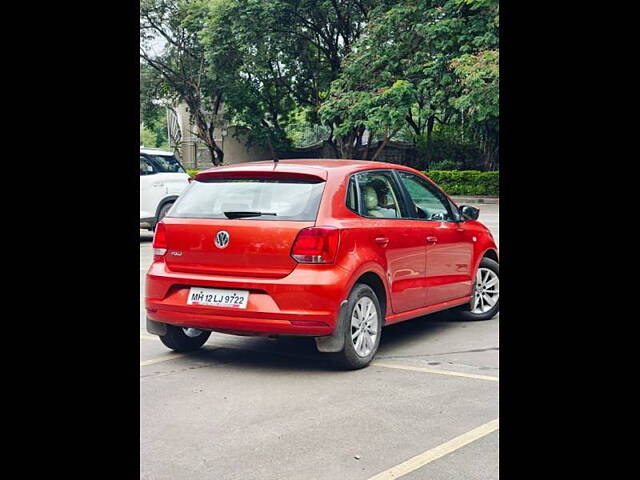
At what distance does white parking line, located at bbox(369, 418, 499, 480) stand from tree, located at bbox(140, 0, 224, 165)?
34858 millimetres

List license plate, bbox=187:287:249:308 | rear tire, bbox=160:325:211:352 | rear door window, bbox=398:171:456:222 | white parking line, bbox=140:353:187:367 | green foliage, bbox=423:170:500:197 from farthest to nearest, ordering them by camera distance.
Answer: green foliage, bbox=423:170:500:197
rear door window, bbox=398:171:456:222
rear tire, bbox=160:325:211:352
white parking line, bbox=140:353:187:367
license plate, bbox=187:287:249:308

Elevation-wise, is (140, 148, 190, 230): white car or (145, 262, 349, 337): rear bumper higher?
(140, 148, 190, 230): white car

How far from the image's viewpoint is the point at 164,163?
16.3 meters

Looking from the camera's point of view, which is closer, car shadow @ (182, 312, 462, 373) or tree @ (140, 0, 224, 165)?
car shadow @ (182, 312, 462, 373)

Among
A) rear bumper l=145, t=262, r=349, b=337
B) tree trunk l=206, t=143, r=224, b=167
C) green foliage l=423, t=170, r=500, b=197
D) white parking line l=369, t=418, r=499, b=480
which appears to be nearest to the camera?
white parking line l=369, t=418, r=499, b=480

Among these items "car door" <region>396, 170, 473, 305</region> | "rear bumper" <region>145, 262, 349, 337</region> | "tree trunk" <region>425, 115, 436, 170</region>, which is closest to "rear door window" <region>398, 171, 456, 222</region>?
"car door" <region>396, 170, 473, 305</region>

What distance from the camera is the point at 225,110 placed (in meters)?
42.7

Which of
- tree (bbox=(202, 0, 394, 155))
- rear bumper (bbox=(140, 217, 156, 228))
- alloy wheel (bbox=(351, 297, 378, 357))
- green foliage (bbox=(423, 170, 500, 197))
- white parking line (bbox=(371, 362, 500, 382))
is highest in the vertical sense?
tree (bbox=(202, 0, 394, 155))

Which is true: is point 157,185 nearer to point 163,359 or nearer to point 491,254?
point 491,254

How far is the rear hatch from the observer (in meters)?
5.74

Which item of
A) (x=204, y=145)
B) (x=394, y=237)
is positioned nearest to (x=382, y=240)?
(x=394, y=237)

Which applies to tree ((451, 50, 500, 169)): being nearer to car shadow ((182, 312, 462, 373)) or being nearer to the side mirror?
the side mirror
